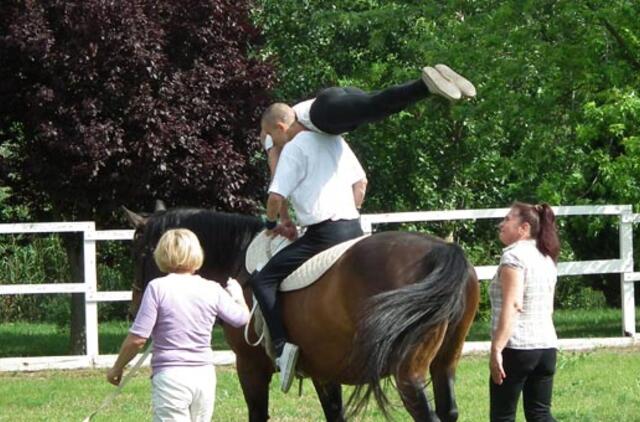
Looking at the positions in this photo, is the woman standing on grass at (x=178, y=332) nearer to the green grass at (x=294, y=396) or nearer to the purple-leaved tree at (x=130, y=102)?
the green grass at (x=294, y=396)

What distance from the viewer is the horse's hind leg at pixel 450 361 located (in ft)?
24.2

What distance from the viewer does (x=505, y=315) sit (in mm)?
7074

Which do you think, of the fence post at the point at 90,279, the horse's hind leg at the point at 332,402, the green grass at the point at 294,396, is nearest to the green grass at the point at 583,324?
the green grass at the point at 294,396

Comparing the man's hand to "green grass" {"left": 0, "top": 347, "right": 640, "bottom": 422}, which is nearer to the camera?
the man's hand

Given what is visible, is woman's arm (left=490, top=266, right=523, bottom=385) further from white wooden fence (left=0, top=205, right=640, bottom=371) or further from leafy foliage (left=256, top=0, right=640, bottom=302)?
leafy foliage (left=256, top=0, right=640, bottom=302)

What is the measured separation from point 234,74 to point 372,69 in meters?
5.17

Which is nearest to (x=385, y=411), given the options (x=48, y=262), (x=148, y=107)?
(x=148, y=107)

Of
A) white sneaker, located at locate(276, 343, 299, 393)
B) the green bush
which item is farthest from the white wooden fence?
the green bush

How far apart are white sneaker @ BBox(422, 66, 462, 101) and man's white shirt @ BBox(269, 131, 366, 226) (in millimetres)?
1289

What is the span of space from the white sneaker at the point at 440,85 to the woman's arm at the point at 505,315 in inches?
46.4

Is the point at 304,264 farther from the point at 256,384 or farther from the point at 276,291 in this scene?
the point at 256,384

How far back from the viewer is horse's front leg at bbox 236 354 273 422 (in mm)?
8297

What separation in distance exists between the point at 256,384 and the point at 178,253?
2.17m

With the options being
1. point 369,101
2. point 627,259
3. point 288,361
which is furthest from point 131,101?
point 369,101
